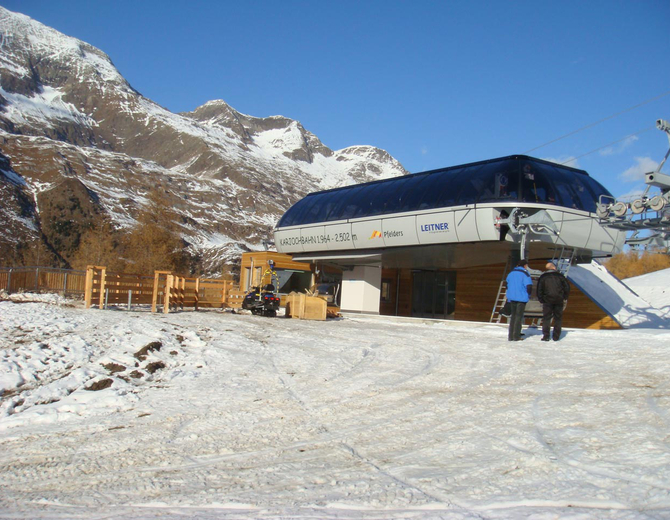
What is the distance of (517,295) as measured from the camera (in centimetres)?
1153

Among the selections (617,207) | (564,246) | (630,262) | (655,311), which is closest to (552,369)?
(617,207)

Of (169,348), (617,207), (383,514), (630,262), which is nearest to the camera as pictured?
(383,514)

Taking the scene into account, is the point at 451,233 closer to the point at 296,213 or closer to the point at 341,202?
the point at 341,202

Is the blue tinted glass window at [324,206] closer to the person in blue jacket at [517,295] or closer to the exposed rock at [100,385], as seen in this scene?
the person in blue jacket at [517,295]

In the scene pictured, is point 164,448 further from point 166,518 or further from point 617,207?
point 617,207

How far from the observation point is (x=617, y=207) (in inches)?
639

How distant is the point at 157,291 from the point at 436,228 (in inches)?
405

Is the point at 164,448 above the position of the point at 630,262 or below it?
below

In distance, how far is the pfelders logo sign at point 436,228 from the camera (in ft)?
64.5

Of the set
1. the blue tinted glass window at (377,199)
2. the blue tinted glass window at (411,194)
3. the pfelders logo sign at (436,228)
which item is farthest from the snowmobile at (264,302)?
the pfelders logo sign at (436,228)

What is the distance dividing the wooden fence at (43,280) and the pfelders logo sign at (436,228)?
52.2 ft

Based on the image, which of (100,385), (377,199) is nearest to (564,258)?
(377,199)

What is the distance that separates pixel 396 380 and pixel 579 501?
444 centimetres

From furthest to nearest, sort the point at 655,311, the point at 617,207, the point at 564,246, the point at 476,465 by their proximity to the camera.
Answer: the point at 655,311
the point at 564,246
the point at 617,207
the point at 476,465
